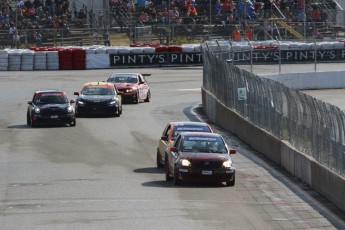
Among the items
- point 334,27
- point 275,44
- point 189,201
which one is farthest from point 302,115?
point 334,27

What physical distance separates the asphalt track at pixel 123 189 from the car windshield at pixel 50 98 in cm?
107

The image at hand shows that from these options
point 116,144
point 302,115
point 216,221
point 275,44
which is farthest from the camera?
point 275,44

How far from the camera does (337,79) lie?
58.9m

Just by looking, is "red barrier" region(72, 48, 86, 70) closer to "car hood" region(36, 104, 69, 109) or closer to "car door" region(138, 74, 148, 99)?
"car door" region(138, 74, 148, 99)

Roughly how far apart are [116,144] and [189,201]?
39.8 ft

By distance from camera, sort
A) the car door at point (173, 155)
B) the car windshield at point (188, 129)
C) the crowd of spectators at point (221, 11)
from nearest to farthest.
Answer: the car door at point (173, 155), the car windshield at point (188, 129), the crowd of spectators at point (221, 11)

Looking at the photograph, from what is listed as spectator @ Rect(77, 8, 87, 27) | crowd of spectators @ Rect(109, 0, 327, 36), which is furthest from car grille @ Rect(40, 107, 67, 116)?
crowd of spectators @ Rect(109, 0, 327, 36)

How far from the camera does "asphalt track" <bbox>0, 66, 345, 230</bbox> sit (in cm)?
2050

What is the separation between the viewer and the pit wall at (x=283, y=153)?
23.0m

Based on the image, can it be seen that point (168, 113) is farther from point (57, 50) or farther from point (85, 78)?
point (57, 50)

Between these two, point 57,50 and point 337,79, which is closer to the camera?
point 337,79

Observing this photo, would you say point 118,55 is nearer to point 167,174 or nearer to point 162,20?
point 162,20

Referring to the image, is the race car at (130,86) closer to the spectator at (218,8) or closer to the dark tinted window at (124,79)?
the dark tinted window at (124,79)

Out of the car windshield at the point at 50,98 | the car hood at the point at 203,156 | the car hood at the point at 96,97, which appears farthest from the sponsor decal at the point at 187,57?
the car hood at the point at 203,156
